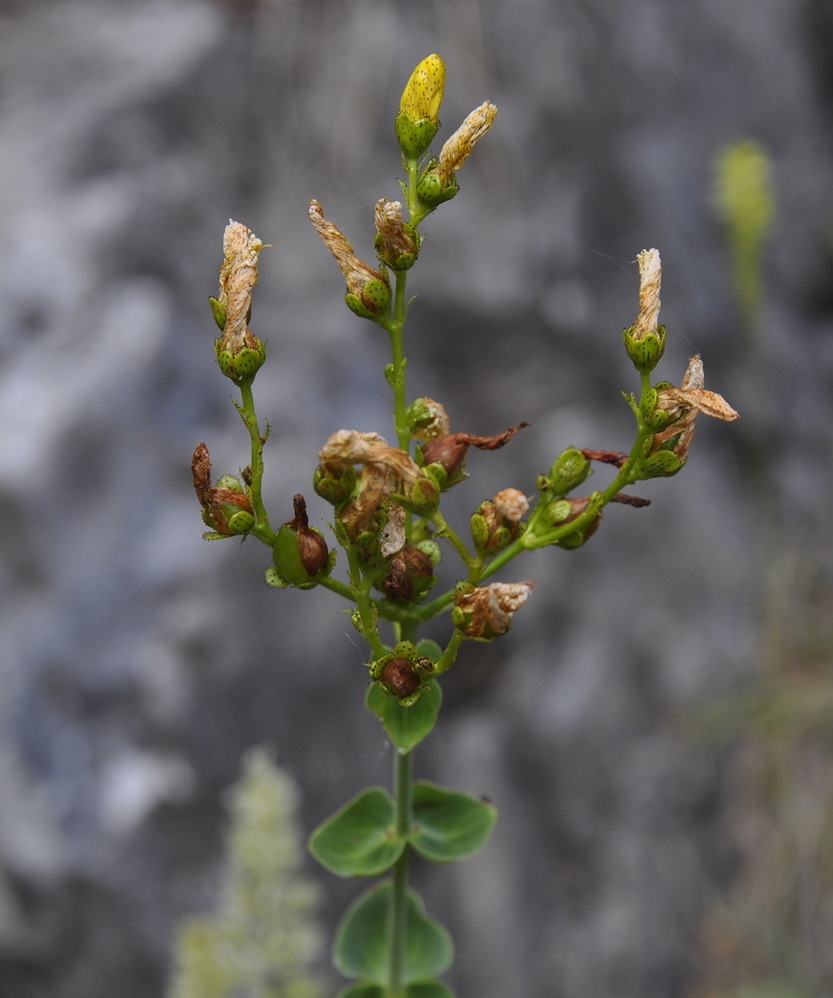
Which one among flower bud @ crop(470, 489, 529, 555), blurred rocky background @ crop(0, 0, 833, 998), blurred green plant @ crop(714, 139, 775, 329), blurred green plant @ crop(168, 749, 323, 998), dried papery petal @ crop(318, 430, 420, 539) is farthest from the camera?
blurred green plant @ crop(714, 139, 775, 329)

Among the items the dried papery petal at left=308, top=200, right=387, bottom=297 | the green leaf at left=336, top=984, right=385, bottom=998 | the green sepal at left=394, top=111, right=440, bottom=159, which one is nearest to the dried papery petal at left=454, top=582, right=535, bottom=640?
the dried papery petal at left=308, top=200, right=387, bottom=297

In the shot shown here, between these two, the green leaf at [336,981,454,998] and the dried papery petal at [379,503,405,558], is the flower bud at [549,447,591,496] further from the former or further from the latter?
the green leaf at [336,981,454,998]

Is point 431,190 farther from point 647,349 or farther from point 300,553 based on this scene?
point 300,553

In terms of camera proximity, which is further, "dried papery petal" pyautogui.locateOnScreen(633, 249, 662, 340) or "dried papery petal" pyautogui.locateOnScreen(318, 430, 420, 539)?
"dried papery petal" pyautogui.locateOnScreen(633, 249, 662, 340)

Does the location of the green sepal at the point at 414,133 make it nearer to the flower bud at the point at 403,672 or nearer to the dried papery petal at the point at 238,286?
the dried papery petal at the point at 238,286

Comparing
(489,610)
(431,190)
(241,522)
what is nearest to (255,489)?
(241,522)

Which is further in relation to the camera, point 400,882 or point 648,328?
point 400,882

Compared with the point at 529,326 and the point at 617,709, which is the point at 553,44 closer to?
the point at 529,326

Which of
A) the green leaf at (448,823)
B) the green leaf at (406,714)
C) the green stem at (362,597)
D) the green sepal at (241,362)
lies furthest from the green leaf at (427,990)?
the green sepal at (241,362)
